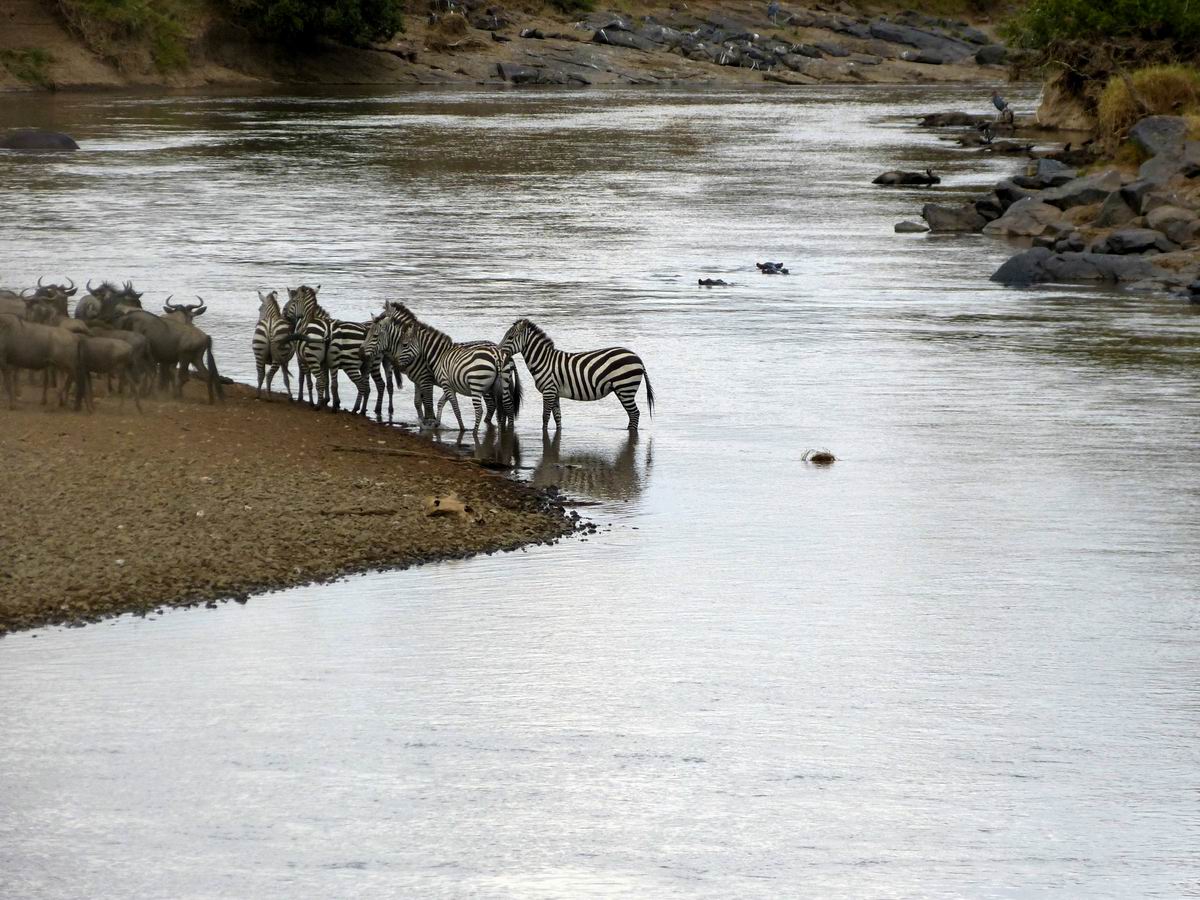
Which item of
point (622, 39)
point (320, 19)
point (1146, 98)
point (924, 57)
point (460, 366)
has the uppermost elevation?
point (924, 57)

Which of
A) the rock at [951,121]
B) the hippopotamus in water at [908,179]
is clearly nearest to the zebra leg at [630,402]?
the hippopotamus in water at [908,179]

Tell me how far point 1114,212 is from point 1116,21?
28.8 metres

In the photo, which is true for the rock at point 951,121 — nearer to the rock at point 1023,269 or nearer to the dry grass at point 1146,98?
the dry grass at point 1146,98

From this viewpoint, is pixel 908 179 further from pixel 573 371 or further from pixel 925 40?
pixel 925 40

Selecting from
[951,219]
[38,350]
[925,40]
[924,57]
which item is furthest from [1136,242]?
[925,40]

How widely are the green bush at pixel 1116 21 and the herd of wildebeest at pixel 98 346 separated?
1749 inches

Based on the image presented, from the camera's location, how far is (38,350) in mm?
16469

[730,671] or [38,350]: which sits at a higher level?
[38,350]

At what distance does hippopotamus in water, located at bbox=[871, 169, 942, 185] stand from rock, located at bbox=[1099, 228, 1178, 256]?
44.3ft

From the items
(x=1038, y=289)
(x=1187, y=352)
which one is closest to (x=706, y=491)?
(x=1187, y=352)

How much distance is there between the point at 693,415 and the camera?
64.5 feet

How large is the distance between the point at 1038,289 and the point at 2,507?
66.1 ft

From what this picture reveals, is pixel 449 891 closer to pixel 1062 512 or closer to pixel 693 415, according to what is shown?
pixel 1062 512

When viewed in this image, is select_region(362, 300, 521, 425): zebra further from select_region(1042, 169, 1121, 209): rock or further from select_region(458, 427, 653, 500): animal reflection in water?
select_region(1042, 169, 1121, 209): rock
